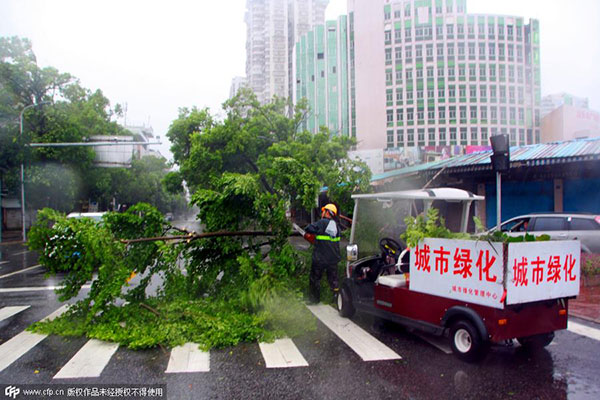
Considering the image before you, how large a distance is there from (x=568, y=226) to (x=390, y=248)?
7.04 meters

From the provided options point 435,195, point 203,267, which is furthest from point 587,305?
point 203,267

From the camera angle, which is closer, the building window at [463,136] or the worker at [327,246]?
the worker at [327,246]

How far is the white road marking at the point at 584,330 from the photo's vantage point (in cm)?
642

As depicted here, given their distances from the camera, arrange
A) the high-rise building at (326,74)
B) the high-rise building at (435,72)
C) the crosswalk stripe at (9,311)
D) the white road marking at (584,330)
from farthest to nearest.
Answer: the high-rise building at (326,74), the high-rise building at (435,72), the crosswalk stripe at (9,311), the white road marking at (584,330)

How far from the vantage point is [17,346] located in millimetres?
6082

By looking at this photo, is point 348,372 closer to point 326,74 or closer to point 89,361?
point 89,361

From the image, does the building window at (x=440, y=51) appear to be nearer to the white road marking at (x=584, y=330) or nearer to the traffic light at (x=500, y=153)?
the traffic light at (x=500, y=153)

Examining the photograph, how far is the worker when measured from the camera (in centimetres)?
752

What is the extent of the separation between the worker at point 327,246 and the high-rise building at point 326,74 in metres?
64.8

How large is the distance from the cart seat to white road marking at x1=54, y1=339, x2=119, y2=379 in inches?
150

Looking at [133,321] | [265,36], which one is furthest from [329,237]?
[265,36]

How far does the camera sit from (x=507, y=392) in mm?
4371

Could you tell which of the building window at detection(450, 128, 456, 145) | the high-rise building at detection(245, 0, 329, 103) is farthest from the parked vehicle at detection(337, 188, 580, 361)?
the high-rise building at detection(245, 0, 329, 103)

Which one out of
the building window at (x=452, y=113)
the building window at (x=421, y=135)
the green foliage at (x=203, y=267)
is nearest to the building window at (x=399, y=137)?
the building window at (x=421, y=135)
